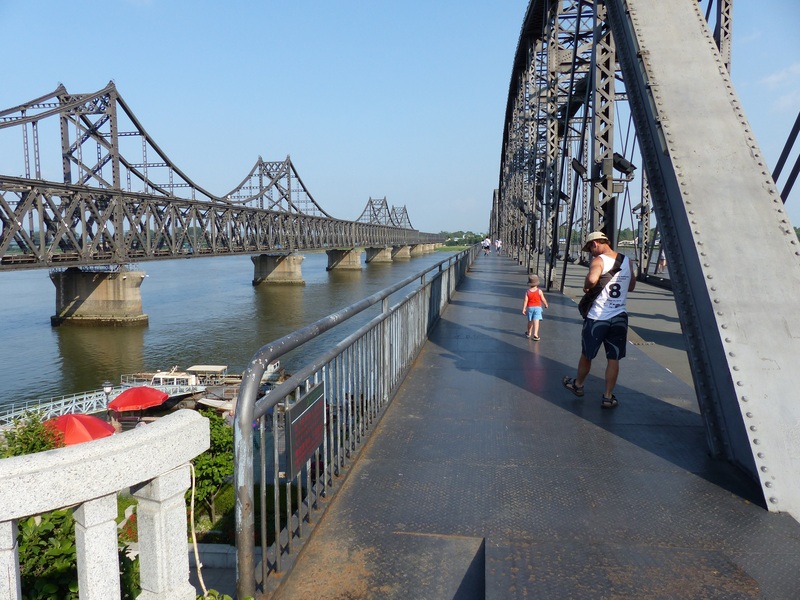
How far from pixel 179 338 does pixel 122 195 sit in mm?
16873

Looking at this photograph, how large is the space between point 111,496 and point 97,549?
4.9 inches

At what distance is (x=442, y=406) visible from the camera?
4793mm

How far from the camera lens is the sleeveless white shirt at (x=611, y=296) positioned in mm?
4664

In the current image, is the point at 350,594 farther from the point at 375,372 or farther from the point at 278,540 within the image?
the point at 375,372

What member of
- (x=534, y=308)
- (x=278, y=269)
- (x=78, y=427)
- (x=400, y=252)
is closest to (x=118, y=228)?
(x=278, y=269)

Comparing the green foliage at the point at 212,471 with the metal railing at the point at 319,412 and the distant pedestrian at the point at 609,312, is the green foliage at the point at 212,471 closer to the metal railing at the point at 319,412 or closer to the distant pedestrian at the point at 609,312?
the metal railing at the point at 319,412

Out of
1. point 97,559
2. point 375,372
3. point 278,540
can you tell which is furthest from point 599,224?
point 97,559

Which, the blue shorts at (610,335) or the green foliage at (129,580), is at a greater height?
the blue shorts at (610,335)

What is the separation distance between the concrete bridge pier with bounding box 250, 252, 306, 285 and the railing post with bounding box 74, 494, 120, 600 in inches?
2504

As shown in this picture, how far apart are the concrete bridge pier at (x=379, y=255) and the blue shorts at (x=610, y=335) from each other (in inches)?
4144

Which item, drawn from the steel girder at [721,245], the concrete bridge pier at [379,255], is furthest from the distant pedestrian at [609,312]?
the concrete bridge pier at [379,255]

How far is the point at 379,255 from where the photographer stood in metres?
111

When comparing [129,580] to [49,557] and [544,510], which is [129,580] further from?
[544,510]

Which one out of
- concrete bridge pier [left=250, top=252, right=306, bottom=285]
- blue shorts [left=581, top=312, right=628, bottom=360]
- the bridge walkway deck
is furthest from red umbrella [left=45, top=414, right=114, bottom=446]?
concrete bridge pier [left=250, top=252, right=306, bottom=285]
